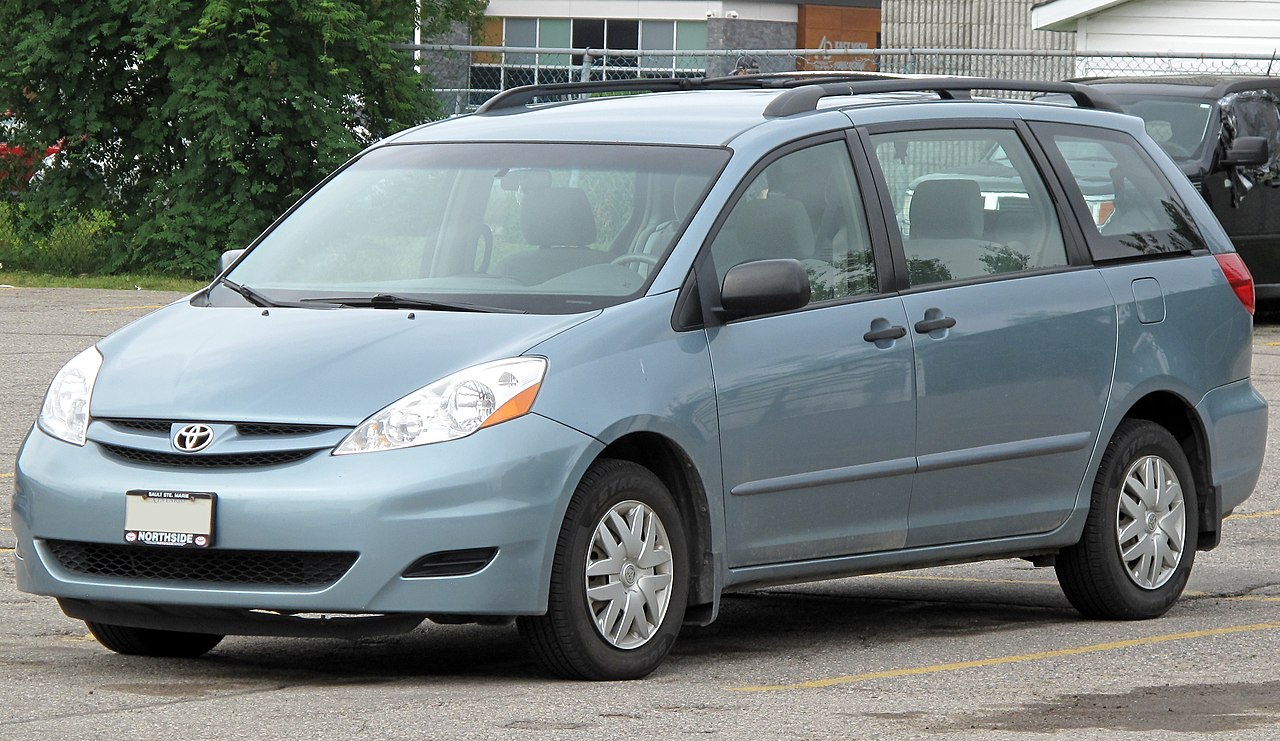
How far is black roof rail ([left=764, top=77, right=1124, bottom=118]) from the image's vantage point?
737 cm

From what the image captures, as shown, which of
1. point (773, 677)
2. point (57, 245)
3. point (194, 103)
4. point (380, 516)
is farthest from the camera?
point (57, 245)

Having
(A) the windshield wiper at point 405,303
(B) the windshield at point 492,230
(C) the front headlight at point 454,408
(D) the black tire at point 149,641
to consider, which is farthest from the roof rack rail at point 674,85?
(D) the black tire at point 149,641

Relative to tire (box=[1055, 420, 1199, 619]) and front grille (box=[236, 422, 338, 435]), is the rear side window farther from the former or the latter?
front grille (box=[236, 422, 338, 435])

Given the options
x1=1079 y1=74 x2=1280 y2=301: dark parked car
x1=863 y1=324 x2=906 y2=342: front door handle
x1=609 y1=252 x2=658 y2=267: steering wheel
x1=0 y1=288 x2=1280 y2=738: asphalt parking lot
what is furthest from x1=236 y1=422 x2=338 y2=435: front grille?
x1=1079 y1=74 x2=1280 y2=301: dark parked car

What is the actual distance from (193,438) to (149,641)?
0.98 metres

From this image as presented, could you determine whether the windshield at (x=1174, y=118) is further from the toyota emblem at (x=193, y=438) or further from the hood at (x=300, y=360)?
the toyota emblem at (x=193, y=438)

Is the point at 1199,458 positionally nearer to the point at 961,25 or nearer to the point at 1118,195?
the point at 1118,195

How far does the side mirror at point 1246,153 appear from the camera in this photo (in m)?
18.6

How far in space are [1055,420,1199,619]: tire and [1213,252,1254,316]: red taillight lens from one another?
2.34 ft

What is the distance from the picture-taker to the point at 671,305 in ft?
21.6

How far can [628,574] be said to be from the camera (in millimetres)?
6359

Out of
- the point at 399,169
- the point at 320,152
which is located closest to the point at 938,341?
the point at 399,169

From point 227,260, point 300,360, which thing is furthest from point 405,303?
point 227,260

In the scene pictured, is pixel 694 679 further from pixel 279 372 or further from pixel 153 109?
pixel 153 109
